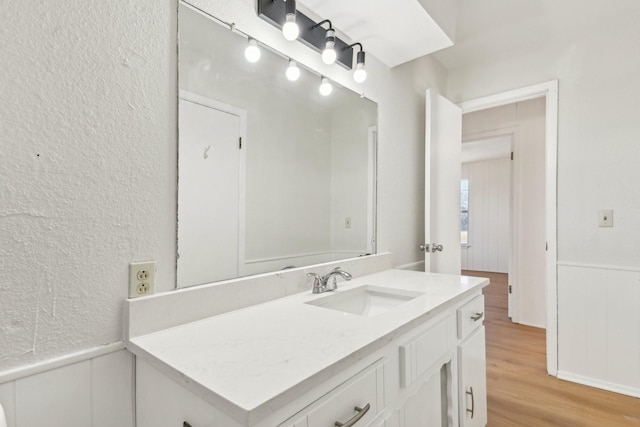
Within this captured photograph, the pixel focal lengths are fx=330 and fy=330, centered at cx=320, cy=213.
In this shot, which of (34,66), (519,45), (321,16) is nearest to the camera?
(34,66)

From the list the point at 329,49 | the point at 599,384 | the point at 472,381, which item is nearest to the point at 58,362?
the point at 329,49

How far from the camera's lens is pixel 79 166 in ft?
2.77

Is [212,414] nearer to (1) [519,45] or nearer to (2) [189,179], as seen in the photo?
(2) [189,179]

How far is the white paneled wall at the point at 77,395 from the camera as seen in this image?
75 centimetres

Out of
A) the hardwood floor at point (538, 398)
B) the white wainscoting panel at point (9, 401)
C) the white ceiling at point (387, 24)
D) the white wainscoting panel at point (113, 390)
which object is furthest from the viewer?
the hardwood floor at point (538, 398)

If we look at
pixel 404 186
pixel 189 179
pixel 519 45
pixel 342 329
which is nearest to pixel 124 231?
pixel 189 179

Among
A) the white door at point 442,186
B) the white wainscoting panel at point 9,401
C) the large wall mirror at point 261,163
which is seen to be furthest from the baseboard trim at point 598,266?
the white wainscoting panel at point 9,401

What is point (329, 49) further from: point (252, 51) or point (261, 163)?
point (261, 163)

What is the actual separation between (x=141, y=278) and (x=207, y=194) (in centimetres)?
35

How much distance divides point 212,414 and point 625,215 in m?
2.55

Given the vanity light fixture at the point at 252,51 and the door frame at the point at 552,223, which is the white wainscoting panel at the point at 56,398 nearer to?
the vanity light fixture at the point at 252,51

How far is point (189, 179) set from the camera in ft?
3.60

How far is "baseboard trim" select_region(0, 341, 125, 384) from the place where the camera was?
29.1 inches

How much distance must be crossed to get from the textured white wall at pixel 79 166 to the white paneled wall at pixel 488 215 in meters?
6.74
